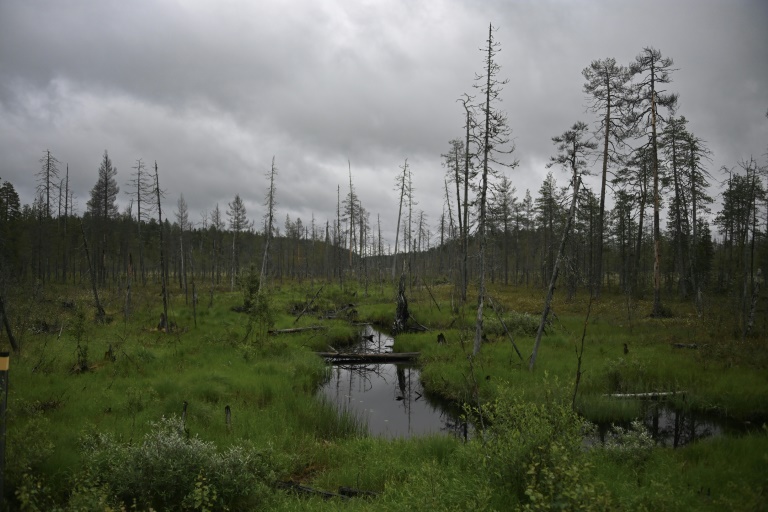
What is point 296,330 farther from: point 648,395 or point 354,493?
point 648,395

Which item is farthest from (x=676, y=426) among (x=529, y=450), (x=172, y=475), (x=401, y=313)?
(x=401, y=313)

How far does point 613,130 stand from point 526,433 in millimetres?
13945

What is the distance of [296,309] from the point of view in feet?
95.8

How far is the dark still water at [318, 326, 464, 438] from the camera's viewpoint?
10828 mm

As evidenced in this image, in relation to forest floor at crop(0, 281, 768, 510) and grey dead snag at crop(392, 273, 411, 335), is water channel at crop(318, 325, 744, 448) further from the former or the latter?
grey dead snag at crop(392, 273, 411, 335)

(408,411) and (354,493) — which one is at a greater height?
(354,493)

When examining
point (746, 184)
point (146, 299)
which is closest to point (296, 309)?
point (146, 299)

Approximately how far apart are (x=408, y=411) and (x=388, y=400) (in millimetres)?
1412

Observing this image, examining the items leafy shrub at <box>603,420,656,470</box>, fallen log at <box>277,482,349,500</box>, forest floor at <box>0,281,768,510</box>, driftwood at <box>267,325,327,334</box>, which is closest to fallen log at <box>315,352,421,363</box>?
forest floor at <box>0,281,768,510</box>

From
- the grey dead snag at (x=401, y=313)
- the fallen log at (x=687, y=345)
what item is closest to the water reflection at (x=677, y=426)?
the fallen log at (x=687, y=345)

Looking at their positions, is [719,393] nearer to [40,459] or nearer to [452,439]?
[452,439]

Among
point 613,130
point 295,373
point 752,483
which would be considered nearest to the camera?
point 752,483

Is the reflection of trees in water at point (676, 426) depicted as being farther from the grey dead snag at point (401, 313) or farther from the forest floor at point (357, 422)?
the grey dead snag at point (401, 313)

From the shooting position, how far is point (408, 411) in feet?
40.0
